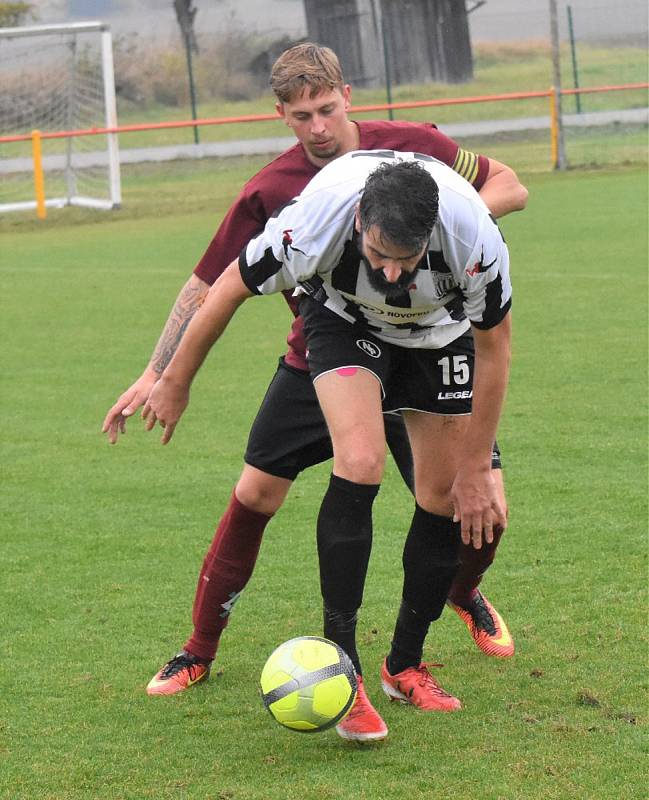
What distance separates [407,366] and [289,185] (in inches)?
29.6

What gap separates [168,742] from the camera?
3.95m

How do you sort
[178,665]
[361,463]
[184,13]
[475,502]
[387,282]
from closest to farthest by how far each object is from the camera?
[387,282] < [361,463] < [475,502] < [178,665] < [184,13]

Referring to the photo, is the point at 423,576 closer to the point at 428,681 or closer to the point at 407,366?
the point at 428,681

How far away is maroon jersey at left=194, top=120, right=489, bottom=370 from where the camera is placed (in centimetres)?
440

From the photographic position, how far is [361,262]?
12.2 feet

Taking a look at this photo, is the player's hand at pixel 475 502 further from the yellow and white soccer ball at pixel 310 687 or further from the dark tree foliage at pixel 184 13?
the dark tree foliage at pixel 184 13

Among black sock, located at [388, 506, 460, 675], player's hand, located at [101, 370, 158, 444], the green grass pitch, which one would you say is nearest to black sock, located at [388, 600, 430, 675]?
black sock, located at [388, 506, 460, 675]

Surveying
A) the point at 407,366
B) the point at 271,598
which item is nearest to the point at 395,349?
the point at 407,366

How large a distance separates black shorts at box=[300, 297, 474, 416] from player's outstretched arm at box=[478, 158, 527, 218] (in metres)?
0.49

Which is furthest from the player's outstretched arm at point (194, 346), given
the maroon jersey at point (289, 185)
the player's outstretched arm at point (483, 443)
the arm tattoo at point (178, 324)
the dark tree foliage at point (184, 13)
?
the dark tree foliage at point (184, 13)

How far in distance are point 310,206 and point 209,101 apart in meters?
36.4

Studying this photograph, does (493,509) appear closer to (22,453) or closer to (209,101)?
(22,453)

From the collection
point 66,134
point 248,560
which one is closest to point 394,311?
point 248,560

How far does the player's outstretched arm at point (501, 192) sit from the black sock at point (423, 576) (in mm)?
1020
